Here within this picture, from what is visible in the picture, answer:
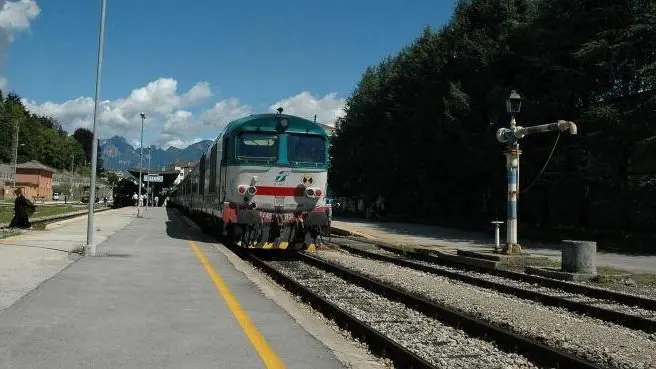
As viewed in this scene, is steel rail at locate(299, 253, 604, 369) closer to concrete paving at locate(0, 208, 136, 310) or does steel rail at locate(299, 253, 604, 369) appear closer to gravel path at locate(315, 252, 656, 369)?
gravel path at locate(315, 252, 656, 369)

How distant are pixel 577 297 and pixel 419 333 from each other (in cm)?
489

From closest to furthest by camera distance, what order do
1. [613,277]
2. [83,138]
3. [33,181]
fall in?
1. [613,277]
2. [33,181]
3. [83,138]

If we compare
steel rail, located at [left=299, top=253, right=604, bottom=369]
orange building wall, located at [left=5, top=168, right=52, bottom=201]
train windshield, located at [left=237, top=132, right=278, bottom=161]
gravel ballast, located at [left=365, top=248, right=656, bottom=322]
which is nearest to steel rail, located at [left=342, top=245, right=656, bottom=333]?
gravel ballast, located at [left=365, top=248, right=656, bottom=322]

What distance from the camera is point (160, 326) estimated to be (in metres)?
7.00

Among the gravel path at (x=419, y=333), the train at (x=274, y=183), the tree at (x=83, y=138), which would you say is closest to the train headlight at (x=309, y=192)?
the train at (x=274, y=183)

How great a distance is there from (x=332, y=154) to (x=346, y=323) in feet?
168

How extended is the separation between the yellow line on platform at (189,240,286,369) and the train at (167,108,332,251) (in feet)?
13.8

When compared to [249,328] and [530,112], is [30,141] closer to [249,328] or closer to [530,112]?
[530,112]

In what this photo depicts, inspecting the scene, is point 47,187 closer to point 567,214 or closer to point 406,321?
point 567,214

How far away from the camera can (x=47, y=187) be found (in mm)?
118312

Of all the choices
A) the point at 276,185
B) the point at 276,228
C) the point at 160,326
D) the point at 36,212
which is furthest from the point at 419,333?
the point at 36,212

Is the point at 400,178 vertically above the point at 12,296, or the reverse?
the point at 400,178

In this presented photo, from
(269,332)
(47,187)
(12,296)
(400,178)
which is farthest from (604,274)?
(47,187)

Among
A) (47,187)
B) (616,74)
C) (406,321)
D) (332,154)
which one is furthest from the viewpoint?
(47,187)
